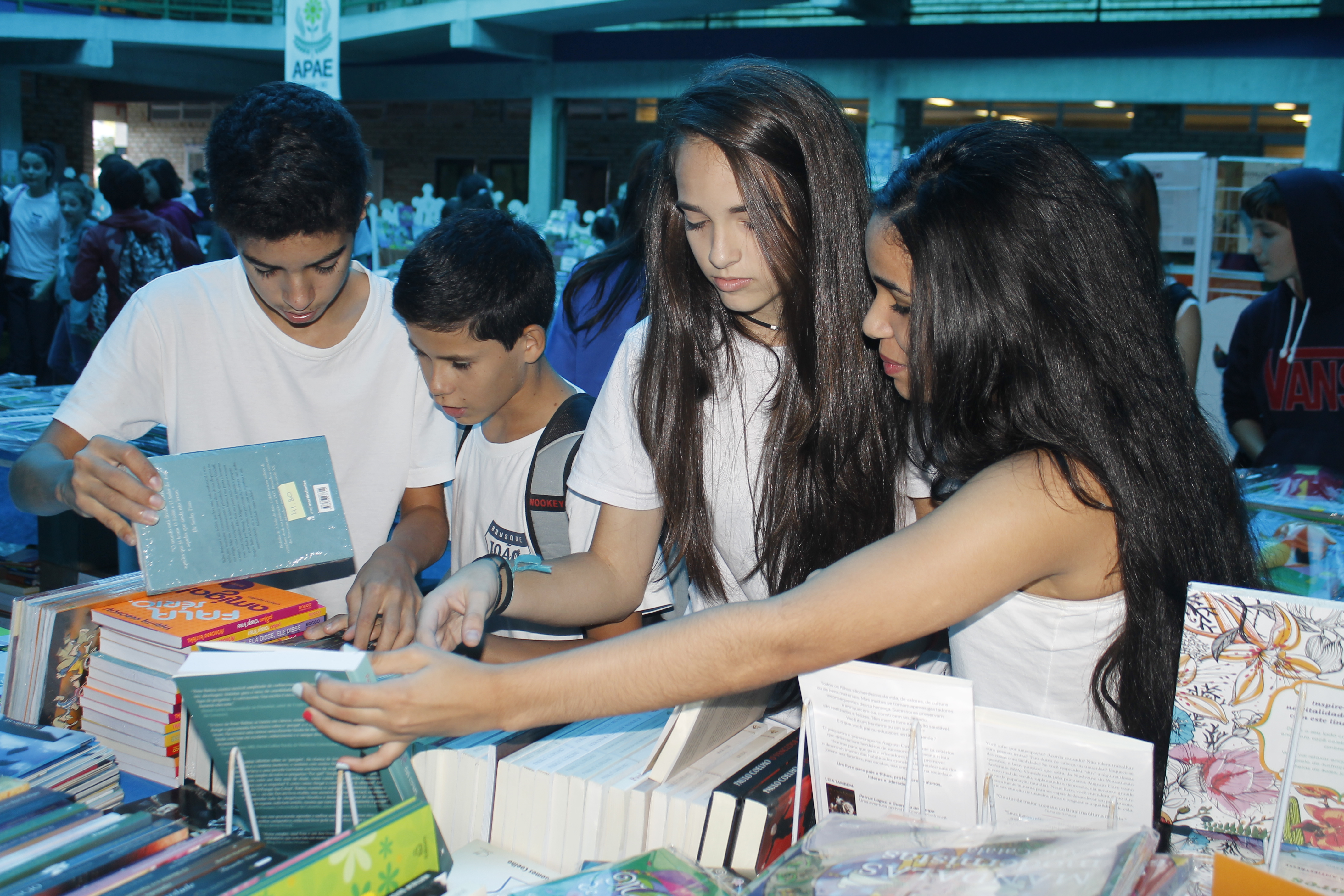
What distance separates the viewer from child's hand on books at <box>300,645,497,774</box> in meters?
0.92

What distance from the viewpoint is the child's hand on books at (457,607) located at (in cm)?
129

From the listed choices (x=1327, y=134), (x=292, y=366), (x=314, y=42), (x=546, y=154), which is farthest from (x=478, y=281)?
(x=546, y=154)

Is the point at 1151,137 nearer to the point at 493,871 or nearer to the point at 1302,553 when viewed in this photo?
the point at 1302,553

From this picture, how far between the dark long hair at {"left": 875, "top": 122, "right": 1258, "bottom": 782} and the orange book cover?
920 millimetres

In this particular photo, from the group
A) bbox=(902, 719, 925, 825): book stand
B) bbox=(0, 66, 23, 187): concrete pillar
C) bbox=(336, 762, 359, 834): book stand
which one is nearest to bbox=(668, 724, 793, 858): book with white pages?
bbox=(902, 719, 925, 825): book stand

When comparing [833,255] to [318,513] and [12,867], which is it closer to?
[318,513]

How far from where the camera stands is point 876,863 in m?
0.93

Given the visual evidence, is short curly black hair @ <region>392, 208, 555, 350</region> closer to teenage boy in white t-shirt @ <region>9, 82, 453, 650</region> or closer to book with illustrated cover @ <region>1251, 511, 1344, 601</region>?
teenage boy in white t-shirt @ <region>9, 82, 453, 650</region>

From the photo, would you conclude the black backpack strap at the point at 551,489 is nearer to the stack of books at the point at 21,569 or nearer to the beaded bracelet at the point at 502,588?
the beaded bracelet at the point at 502,588

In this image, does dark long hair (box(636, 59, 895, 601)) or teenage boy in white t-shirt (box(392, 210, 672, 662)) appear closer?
dark long hair (box(636, 59, 895, 601))

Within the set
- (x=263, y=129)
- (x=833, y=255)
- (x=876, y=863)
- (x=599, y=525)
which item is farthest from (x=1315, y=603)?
(x=263, y=129)

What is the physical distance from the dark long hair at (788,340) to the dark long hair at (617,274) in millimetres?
917

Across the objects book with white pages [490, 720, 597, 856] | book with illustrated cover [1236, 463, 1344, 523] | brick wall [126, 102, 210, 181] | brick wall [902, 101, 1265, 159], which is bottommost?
book with white pages [490, 720, 597, 856]

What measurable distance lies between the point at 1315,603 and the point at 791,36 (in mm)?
12268
